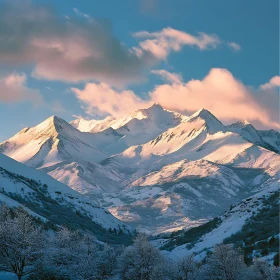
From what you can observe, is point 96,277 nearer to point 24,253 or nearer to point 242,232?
→ point 24,253

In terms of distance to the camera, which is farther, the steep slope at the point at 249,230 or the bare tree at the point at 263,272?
the steep slope at the point at 249,230

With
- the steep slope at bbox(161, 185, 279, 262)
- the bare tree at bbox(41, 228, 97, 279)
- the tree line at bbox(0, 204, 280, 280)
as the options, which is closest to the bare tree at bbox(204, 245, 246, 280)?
the tree line at bbox(0, 204, 280, 280)

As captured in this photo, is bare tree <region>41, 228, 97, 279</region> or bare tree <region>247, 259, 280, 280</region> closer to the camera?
bare tree <region>247, 259, 280, 280</region>

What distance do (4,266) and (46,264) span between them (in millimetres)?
10364

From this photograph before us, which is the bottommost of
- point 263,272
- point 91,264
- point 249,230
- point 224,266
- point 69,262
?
point 69,262

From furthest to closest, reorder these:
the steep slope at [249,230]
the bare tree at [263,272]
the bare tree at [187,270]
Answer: the steep slope at [249,230], the bare tree at [187,270], the bare tree at [263,272]

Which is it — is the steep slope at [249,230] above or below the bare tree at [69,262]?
above

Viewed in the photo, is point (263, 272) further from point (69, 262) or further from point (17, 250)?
point (17, 250)

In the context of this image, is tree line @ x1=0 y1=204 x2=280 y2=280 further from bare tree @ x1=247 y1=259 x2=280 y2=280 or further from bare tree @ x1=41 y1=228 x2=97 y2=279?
bare tree @ x1=247 y1=259 x2=280 y2=280

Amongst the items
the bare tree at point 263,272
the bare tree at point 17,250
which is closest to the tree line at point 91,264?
the bare tree at point 17,250

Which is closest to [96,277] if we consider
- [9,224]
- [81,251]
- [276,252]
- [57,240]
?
[81,251]

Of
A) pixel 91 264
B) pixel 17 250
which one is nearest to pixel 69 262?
pixel 91 264

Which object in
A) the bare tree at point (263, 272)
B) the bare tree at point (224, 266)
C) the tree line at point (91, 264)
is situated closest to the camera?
the bare tree at point (263, 272)

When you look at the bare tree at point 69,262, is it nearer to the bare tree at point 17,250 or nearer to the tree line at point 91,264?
the tree line at point 91,264
